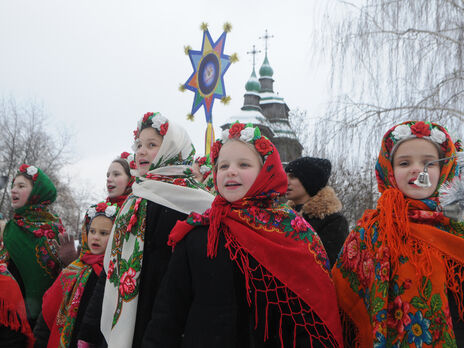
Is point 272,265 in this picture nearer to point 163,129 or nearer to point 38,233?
point 163,129

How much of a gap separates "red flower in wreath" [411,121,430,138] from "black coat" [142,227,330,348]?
1214mm

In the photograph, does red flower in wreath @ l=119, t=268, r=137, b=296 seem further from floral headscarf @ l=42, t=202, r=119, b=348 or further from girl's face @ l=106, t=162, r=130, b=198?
girl's face @ l=106, t=162, r=130, b=198

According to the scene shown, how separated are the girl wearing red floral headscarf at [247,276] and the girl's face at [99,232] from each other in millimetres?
1524

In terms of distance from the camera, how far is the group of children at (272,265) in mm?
2246

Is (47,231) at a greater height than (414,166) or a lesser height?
lesser

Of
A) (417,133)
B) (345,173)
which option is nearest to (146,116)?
(417,133)

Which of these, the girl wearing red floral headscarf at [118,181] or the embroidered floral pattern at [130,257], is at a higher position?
the girl wearing red floral headscarf at [118,181]

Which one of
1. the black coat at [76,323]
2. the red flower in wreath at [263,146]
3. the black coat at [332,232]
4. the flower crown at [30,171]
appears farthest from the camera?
the flower crown at [30,171]

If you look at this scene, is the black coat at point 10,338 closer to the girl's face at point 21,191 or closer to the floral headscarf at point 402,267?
the girl's face at point 21,191

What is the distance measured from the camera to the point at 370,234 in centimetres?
250

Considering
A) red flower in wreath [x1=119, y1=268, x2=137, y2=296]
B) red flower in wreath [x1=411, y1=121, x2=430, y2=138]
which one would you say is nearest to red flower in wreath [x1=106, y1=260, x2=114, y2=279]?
red flower in wreath [x1=119, y1=268, x2=137, y2=296]

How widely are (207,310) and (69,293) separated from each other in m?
1.88

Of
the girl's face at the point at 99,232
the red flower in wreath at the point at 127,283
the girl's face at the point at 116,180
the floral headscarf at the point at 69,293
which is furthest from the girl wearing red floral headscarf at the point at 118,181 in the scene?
the red flower in wreath at the point at 127,283

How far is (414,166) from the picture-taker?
2.48 meters
